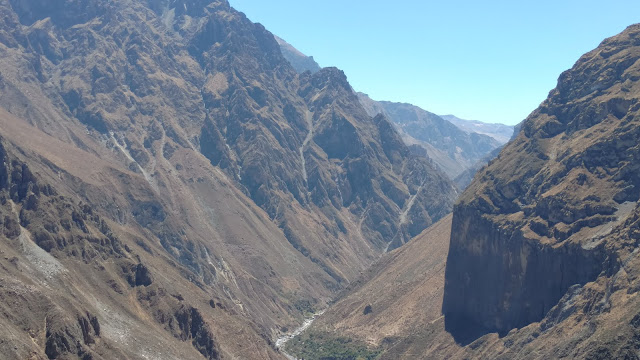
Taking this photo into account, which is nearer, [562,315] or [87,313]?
[87,313]

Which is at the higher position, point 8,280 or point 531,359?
point 8,280

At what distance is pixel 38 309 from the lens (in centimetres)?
14162

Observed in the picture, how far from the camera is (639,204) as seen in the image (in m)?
176

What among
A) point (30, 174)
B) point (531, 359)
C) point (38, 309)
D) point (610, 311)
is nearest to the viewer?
point (38, 309)

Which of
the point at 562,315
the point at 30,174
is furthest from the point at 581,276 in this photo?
the point at 30,174

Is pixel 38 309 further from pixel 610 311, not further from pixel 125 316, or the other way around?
pixel 610 311

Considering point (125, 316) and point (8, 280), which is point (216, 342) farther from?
point (8, 280)

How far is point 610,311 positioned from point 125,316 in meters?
112

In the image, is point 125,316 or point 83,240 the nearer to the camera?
point 125,316

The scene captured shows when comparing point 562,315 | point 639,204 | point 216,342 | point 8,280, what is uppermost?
point 639,204

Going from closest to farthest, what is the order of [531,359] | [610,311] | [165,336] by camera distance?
1. [610,311]
2. [531,359]
3. [165,336]

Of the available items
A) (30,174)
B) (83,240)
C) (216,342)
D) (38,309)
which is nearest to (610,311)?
(216,342)

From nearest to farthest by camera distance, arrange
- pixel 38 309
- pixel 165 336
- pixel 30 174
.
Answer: pixel 38 309 → pixel 165 336 → pixel 30 174

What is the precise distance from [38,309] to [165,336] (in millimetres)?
45721
